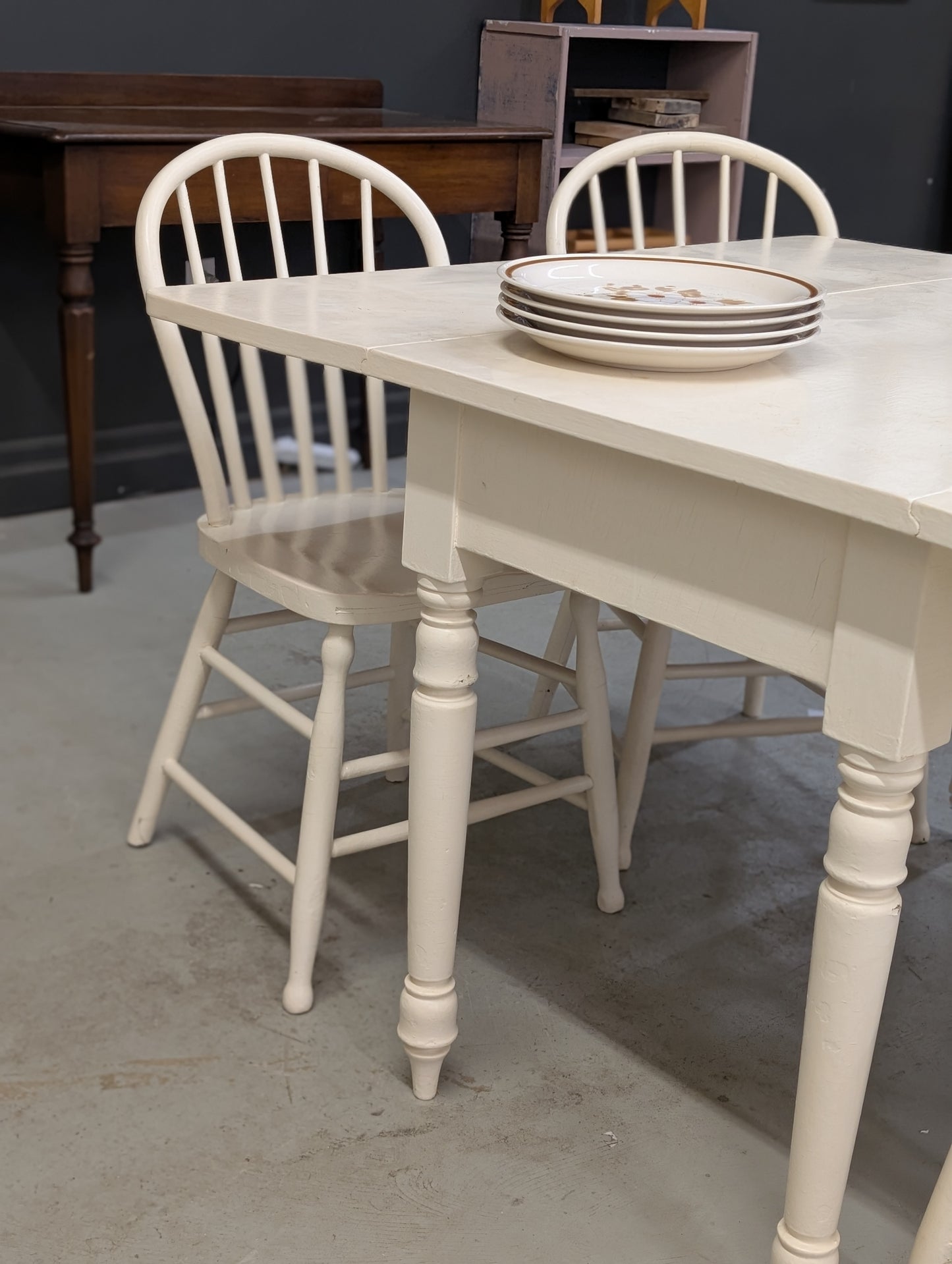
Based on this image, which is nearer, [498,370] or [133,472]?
[498,370]

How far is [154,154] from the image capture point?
7.86 feet

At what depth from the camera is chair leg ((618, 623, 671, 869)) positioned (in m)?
1.77

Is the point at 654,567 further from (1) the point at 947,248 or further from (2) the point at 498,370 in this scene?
(1) the point at 947,248

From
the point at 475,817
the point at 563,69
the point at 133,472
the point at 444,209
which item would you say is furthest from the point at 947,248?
the point at 475,817

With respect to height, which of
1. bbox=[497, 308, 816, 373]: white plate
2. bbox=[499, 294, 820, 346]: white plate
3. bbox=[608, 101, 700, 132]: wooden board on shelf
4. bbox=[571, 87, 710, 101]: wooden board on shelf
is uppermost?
bbox=[571, 87, 710, 101]: wooden board on shelf

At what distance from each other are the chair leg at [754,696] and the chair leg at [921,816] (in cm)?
34

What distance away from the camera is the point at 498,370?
1098 millimetres

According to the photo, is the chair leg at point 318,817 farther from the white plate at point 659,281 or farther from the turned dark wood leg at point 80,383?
the turned dark wood leg at point 80,383

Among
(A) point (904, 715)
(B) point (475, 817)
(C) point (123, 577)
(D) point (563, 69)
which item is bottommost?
(C) point (123, 577)

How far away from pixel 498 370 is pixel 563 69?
2502 millimetres

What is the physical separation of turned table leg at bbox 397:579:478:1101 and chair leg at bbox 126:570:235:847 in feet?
1.46

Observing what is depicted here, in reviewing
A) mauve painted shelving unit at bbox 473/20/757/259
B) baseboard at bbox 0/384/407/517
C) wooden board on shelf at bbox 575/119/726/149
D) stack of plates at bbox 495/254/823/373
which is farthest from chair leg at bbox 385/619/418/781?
wooden board on shelf at bbox 575/119/726/149

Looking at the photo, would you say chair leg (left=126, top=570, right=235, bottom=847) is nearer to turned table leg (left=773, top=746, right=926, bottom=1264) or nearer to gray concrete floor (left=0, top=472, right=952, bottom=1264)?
gray concrete floor (left=0, top=472, right=952, bottom=1264)

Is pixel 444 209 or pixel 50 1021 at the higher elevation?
pixel 444 209
